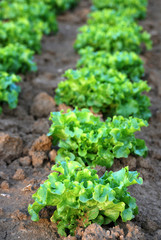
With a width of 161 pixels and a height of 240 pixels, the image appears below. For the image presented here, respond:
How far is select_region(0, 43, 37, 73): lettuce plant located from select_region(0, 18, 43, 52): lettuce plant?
0.64 m

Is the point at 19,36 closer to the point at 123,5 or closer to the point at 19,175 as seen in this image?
the point at 19,175

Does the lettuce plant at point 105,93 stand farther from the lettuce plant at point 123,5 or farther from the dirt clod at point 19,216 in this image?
the lettuce plant at point 123,5

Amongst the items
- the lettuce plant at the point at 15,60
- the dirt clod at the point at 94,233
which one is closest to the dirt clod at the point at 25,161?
the dirt clod at the point at 94,233

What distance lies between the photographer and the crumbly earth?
2971 mm

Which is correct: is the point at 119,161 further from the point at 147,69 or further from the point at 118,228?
the point at 147,69

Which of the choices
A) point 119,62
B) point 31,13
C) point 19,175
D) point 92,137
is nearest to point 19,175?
point 19,175

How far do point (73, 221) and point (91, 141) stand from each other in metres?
0.99

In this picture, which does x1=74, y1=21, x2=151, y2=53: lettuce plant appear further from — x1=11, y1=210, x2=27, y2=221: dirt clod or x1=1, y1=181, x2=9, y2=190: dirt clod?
x1=11, y1=210, x2=27, y2=221: dirt clod

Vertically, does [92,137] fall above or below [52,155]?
above

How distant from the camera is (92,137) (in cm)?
377

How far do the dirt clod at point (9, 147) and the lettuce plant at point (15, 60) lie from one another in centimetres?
176

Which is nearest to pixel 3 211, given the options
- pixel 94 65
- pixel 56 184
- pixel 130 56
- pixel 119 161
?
pixel 56 184

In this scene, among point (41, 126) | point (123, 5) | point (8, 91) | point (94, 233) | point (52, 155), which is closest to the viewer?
point (94, 233)

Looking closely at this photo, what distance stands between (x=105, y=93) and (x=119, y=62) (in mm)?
1250
